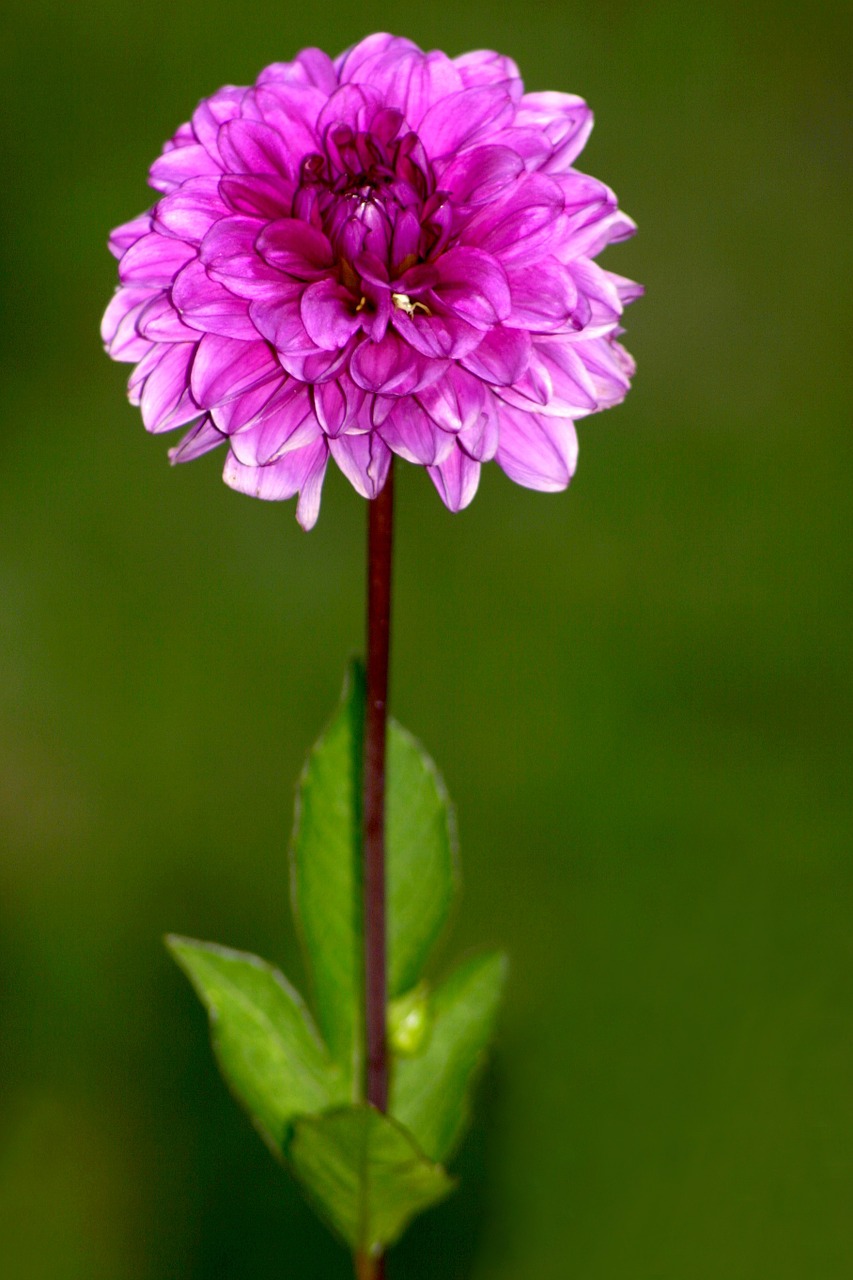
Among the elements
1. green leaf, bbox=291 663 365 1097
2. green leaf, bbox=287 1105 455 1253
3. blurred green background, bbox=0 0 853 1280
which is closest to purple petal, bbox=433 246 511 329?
green leaf, bbox=291 663 365 1097

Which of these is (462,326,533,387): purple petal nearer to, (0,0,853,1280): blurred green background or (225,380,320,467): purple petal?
(225,380,320,467): purple petal

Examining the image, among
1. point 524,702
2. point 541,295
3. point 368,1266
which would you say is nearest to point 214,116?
point 541,295

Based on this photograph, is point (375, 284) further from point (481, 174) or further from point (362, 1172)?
point (362, 1172)

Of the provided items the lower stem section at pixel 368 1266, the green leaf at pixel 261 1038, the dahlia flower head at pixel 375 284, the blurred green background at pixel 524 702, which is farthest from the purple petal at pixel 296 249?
the blurred green background at pixel 524 702

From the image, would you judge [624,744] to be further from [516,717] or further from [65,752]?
[65,752]

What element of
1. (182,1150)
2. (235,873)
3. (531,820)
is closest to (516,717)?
(531,820)
